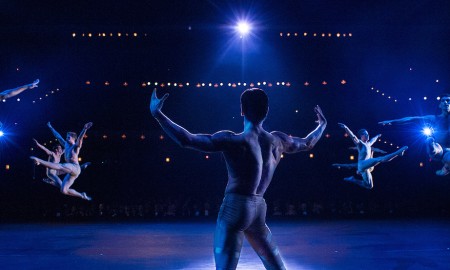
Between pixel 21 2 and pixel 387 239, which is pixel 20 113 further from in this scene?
pixel 387 239

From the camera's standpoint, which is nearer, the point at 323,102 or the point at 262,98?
the point at 262,98

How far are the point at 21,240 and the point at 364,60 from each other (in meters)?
10.7

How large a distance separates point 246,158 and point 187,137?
408 millimetres

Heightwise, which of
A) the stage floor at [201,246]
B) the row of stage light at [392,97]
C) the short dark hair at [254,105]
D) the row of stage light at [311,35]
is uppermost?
the row of stage light at [311,35]

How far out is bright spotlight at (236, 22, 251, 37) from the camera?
43.0 ft

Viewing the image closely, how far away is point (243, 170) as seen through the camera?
2928 mm

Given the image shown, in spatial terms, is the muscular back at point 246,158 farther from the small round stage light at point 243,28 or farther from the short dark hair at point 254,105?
the small round stage light at point 243,28

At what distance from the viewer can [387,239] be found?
8430mm

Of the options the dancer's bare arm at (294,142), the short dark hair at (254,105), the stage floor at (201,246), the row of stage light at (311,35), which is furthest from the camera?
the row of stage light at (311,35)

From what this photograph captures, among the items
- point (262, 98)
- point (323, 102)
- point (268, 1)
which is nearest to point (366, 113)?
point (323, 102)

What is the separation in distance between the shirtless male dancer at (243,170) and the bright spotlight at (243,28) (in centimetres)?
1044

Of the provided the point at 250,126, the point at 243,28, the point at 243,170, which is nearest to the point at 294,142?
the point at 250,126

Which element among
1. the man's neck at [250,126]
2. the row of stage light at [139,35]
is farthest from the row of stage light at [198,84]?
the man's neck at [250,126]

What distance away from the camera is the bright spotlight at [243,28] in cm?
1311
